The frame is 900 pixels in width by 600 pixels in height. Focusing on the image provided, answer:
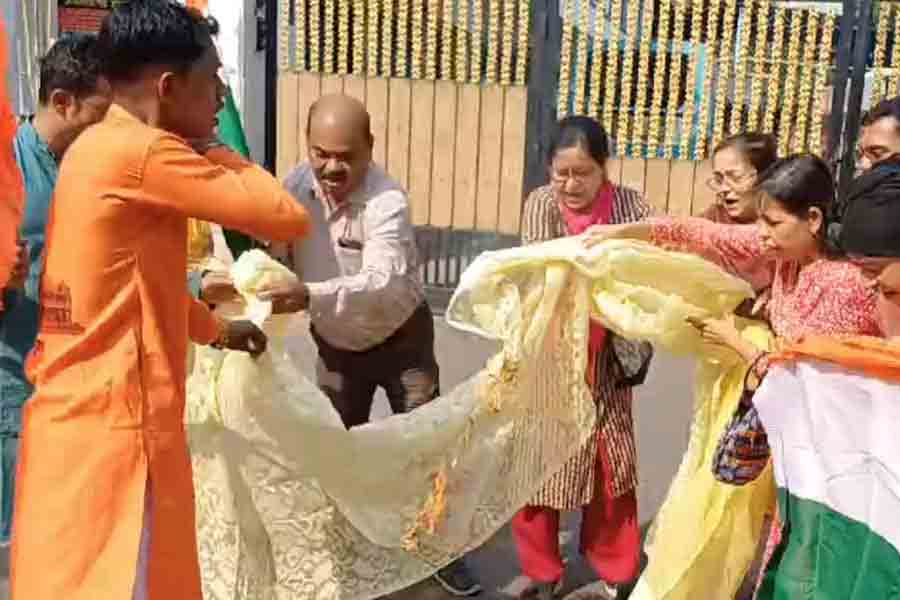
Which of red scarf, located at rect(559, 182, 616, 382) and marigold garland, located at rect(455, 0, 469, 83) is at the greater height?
marigold garland, located at rect(455, 0, 469, 83)

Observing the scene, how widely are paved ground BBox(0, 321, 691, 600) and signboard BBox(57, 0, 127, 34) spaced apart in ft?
10.0

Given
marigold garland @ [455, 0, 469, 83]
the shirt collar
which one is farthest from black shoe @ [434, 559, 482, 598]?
marigold garland @ [455, 0, 469, 83]

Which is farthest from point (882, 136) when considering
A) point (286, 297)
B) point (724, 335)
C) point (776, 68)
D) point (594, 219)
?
point (776, 68)

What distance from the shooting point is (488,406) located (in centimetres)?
334

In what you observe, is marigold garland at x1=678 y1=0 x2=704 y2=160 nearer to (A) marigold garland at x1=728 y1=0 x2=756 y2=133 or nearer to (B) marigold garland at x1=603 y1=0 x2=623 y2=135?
(A) marigold garland at x1=728 y1=0 x2=756 y2=133

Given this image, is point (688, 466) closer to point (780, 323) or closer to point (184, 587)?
point (780, 323)

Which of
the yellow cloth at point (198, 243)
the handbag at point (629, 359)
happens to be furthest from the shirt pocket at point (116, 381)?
the handbag at point (629, 359)

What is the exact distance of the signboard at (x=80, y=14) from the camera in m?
7.84

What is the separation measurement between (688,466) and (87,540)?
1.56 m

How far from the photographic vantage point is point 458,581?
12.6 feet

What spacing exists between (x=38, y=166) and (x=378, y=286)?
0.93 metres

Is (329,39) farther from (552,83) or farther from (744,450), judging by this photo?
(744,450)

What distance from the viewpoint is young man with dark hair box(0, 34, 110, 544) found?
3.10 m

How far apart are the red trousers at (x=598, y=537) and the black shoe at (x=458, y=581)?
21cm
